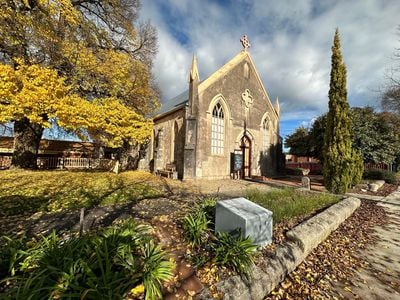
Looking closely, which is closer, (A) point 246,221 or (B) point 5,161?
(A) point 246,221

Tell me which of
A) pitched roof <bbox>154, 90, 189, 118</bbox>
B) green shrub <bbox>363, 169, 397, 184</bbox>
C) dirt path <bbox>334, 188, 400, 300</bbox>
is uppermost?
pitched roof <bbox>154, 90, 189, 118</bbox>

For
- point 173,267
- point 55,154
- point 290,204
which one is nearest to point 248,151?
point 290,204

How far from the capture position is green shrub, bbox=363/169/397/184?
1588cm

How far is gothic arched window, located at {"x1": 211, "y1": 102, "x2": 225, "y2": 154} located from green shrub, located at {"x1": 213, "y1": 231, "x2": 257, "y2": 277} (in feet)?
39.5

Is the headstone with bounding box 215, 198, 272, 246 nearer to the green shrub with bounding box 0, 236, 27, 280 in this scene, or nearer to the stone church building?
the green shrub with bounding box 0, 236, 27, 280

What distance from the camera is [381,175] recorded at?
16.4 m

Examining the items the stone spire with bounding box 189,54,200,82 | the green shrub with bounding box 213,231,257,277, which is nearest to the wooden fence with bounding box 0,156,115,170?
the stone spire with bounding box 189,54,200,82

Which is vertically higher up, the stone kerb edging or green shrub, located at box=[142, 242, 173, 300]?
green shrub, located at box=[142, 242, 173, 300]

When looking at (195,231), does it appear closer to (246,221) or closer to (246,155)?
(246,221)

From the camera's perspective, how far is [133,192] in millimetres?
8867

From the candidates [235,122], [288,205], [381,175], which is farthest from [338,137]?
[381,175]

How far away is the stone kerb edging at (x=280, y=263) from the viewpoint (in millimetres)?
2584

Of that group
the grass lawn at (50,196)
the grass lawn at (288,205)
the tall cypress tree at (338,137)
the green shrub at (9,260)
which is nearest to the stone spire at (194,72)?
the tall cypress tree at (338,137)

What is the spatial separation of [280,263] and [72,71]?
1503 cm
